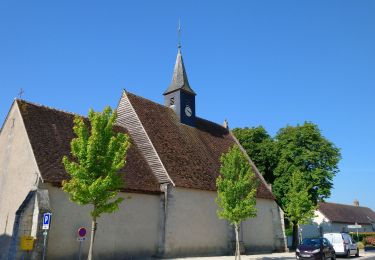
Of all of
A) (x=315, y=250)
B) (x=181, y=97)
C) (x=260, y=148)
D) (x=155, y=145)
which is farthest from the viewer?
(x=260, y=148)

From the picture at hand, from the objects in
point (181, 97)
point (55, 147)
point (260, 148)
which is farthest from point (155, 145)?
point (260, 148)

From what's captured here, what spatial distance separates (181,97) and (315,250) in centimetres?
1522

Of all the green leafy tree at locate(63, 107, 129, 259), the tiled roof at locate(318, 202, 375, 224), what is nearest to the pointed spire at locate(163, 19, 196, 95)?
the green leafy tree at locate(63, 107, 129, 259)

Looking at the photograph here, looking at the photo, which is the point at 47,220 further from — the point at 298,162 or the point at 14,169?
the point at 298,162

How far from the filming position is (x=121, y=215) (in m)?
19.3

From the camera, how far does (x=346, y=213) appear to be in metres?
57.8

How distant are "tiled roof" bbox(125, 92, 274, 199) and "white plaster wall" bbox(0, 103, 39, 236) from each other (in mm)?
8047

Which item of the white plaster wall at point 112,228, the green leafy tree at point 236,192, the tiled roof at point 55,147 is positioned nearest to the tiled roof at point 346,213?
the green leafy tree at point 236,192

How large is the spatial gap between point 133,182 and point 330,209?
42802mm

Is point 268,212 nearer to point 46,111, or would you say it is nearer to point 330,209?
point 46,111

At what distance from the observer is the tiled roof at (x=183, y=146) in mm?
23100

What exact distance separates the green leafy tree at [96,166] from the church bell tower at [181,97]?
1405 centimetres

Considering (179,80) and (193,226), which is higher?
(179,80)

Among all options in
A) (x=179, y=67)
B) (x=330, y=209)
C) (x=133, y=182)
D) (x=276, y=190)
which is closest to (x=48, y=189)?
(x=133, y=182)
